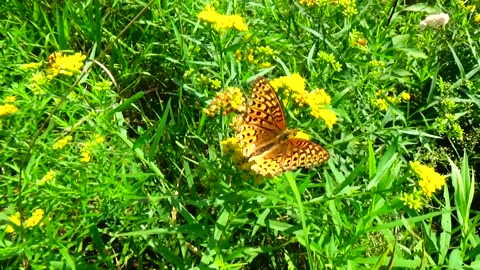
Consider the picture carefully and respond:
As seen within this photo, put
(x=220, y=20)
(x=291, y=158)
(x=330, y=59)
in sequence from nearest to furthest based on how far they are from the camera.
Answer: (x=291, y=158) → (x=220, y=20) → (x=330, y=59)

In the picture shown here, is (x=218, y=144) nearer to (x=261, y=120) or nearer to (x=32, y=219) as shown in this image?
(x=261, y=120)

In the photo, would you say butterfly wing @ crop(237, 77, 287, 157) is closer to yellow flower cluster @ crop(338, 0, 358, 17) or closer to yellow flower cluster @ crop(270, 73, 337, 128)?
yellow flower cluster @ crop(270, 73, 337, 128)

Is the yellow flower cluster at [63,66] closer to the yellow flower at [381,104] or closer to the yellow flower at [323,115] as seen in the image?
the yellow flower at [323,115]

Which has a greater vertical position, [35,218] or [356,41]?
[356,41]

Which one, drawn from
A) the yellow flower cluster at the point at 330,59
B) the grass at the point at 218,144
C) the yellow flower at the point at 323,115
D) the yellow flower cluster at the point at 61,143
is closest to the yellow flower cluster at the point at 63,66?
the grass at the point at 218,144

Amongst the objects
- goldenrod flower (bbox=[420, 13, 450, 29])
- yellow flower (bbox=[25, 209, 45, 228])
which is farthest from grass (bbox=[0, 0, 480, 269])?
goldenrod flower (bbox=[420, 13, 450, 29])

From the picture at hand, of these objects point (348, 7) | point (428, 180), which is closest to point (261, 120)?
point (428, 180)

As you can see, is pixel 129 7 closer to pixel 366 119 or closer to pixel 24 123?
pixel 24 123
